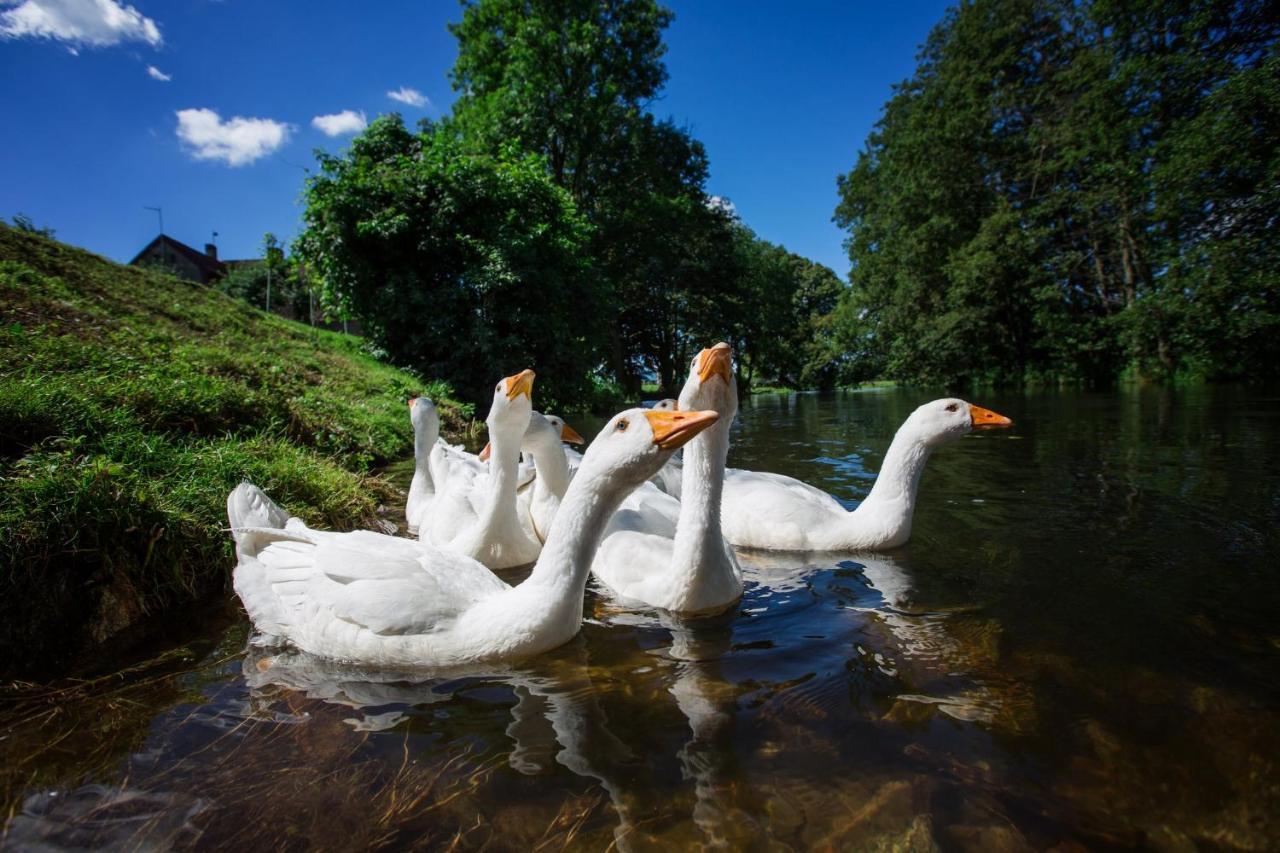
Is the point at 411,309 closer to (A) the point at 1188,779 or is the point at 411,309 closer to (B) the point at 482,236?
(B) the point at 482,236

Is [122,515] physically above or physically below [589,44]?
below

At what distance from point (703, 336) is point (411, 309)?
21880 millimetres

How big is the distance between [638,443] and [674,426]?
7.6 inches

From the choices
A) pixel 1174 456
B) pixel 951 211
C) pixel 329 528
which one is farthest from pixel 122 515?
pixel 951 211

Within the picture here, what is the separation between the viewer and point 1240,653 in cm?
241

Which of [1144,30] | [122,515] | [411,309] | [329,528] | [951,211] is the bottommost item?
[329,528]

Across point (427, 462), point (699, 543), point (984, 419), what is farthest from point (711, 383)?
point (427, 462)

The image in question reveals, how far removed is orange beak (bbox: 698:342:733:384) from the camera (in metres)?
3.07

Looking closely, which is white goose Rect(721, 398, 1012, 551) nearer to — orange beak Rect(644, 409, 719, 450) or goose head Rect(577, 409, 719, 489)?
goose head Rect(577, 409, 719, 489)

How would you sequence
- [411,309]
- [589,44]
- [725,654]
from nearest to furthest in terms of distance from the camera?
1. [725,654]
2. [411,309]
3. [589,44]

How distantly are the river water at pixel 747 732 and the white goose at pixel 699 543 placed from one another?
16 cm

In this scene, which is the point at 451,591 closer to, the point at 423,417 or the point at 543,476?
the point at 543,476

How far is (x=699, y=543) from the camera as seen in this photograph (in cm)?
319

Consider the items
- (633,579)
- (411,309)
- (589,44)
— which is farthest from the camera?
(589,44)
